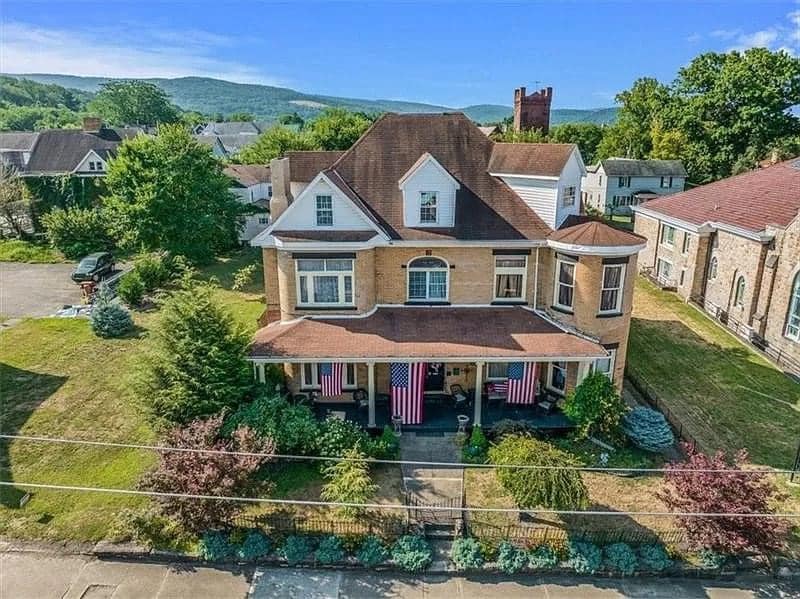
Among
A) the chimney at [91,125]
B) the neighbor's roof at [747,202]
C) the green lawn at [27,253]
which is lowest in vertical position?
the green lawn at [27,253]

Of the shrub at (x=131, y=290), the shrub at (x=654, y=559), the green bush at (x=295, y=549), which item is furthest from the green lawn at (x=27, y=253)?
the shrub at (x=654, y=559)

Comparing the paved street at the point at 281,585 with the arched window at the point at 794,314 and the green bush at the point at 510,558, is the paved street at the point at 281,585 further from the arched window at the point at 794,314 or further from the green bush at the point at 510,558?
the arched window at the point at 794,314

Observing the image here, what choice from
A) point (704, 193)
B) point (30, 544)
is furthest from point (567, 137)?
point (30, 544)

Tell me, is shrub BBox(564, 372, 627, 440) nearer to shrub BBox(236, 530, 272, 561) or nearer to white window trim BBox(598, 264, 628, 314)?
white window trim BBox(598, 264, 628, 314)

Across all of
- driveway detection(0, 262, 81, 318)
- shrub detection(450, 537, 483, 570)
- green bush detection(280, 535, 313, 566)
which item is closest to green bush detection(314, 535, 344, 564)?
green bush detection(280, 535, 313, 566)

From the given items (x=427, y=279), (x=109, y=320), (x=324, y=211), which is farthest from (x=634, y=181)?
(x=109, y=320)

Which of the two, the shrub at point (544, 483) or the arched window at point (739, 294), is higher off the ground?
the arched window at point (739, 294)
